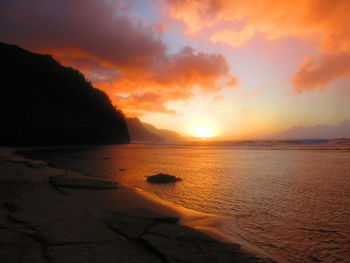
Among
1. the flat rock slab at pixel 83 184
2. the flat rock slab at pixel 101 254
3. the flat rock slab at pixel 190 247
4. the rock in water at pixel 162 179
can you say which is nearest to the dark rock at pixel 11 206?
the flat rock slab at pixel 101 254

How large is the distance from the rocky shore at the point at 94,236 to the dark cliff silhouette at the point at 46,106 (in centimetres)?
5301

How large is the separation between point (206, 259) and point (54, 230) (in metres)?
2.54

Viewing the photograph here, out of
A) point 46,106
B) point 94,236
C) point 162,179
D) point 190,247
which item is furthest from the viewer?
point 46,106

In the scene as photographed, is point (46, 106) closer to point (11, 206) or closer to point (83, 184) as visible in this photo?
point (83, 184)

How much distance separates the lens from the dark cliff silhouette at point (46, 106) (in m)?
50.4

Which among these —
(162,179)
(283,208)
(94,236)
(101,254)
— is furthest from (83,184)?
(283,208)

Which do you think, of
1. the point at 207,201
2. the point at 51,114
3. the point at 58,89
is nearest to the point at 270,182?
the point at 207,201

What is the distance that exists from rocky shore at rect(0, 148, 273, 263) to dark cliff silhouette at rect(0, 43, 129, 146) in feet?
174

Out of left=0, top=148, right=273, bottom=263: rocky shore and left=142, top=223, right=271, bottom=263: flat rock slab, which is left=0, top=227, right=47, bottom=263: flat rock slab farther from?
left=142, top=223, right=271, bottom=263: flat rock slab

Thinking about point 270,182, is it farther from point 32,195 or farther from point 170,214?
point 32,195

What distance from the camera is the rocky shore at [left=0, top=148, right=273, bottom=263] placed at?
2.79 m

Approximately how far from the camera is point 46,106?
5819 cm

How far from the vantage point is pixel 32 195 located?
5.79 m

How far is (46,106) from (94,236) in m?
65.4
